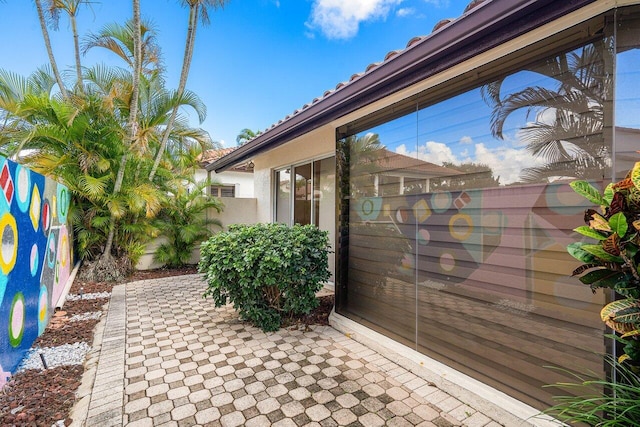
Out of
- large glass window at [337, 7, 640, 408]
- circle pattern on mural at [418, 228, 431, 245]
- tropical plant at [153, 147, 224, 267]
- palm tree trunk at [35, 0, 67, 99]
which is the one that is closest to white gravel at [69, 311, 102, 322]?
→ tropical plant at [153, 147, 224, 267]

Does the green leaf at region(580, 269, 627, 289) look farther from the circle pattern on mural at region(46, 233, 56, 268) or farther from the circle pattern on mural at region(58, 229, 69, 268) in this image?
the circle pattern on mural at region(58, 229, 69, 268)

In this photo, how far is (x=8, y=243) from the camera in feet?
9.34

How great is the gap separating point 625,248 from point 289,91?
1568 centimetres

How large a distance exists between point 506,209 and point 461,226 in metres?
0.43

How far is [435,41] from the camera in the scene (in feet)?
8.32

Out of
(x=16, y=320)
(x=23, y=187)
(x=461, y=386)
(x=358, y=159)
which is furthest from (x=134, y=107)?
(x=461, y=386)

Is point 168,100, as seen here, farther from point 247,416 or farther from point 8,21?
point 247,416

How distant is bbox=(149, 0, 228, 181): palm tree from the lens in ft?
27.9

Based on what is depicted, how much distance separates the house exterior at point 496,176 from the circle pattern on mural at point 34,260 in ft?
12.9

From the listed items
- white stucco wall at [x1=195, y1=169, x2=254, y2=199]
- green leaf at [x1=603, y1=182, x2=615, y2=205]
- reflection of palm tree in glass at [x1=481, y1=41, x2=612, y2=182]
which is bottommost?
green leaf at [x1=603, y1=182, x2=615, y2=205]

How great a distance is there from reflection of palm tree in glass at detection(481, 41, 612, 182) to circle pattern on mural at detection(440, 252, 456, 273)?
0.97 m

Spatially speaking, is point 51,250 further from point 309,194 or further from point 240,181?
point 240,181

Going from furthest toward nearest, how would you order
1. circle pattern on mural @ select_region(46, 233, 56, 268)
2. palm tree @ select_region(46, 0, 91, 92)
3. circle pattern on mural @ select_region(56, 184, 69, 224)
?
palm tree @ select_region(46, 0, 91, 92) → circle pattern on mural @ select_region(56, 184, 69, 224) → circle pattern on mural @ select_region(46, 233, 56, 268)

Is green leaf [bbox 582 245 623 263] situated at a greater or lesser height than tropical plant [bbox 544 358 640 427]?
greater
